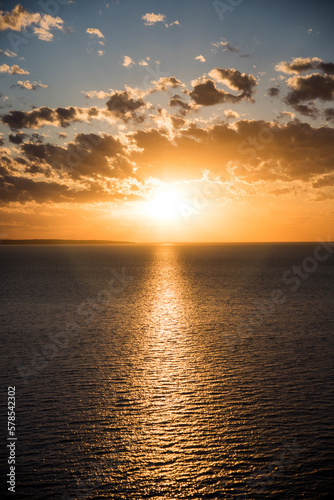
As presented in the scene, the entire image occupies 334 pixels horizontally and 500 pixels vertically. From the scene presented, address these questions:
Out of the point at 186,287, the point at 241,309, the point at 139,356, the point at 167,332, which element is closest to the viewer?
the point at 139,356

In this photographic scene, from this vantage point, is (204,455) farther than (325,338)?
No

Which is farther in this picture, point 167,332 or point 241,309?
point 241,309

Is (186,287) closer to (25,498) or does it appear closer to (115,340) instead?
(115,340)

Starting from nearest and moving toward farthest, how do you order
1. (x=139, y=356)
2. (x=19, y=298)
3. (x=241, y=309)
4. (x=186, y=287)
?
(x=139, y=356), (x=241, y=309), (x=19, y=298), (x=186, y=287)

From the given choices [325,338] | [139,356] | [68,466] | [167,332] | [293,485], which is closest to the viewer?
[293,485]

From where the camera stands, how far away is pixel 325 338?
44.1 meters

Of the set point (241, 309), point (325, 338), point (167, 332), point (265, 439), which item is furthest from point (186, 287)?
point (265, 439)

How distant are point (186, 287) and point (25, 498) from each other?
85711 millimetres

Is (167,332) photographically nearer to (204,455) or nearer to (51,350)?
(51,350)

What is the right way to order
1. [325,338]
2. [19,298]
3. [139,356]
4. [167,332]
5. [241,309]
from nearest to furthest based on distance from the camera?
[139,356] < [325,338] < [167,332] < [241,309] < [19,298]

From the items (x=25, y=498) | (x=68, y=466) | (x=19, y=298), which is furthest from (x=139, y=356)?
(x=19, y=298)

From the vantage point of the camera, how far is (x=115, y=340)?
4509 centimetres

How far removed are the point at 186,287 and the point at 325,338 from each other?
58814mm

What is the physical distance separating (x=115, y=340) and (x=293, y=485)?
30.0 meters
